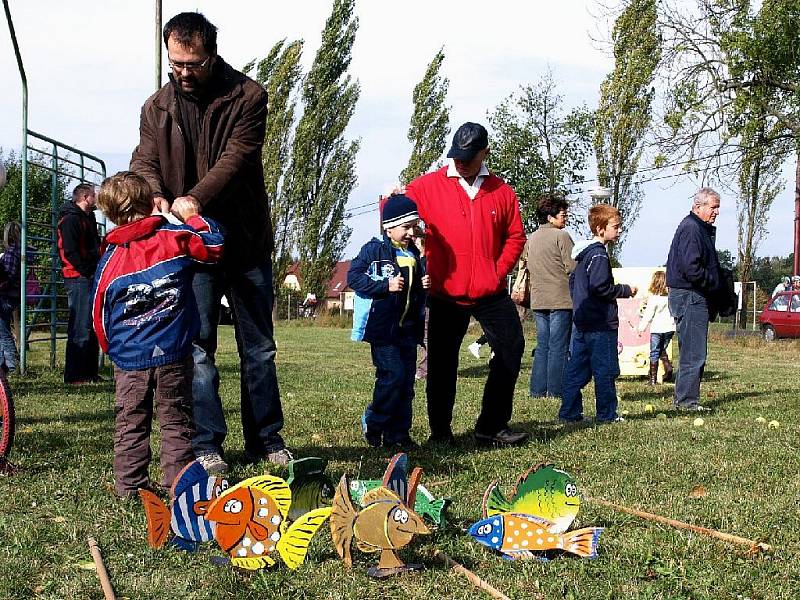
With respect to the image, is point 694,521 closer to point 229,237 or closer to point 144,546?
point 144,546

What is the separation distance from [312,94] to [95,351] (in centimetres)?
3333

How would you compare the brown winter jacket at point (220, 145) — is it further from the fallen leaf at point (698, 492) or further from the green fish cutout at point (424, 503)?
the fallen leaf at point (698, 492)

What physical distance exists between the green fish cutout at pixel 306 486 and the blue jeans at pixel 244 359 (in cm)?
152

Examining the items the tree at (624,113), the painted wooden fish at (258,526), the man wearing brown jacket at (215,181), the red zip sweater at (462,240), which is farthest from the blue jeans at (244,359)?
the tree at (624,113)

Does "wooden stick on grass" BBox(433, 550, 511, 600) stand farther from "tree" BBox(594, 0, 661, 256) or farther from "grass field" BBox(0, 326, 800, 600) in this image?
"tree" BBox(594, 0, 661, 256)

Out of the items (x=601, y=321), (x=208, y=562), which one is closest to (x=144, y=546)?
(x=208, y=562)

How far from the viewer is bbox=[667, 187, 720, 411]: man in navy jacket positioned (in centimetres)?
839

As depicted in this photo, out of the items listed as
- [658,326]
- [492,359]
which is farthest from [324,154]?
[492,359]

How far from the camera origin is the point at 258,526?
3.31 meters

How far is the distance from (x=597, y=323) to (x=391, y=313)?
7.52 feet

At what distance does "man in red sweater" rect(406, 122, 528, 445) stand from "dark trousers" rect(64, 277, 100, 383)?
5.14 m

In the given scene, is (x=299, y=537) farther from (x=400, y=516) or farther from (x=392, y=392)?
(x=392, y=392)

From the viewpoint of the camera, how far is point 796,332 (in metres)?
29.0

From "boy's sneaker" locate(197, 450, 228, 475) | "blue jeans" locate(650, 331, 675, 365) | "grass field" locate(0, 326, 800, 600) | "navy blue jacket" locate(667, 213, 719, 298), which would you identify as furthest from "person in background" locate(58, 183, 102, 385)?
"blue jeans" locate(650, 331, 675, 365)
